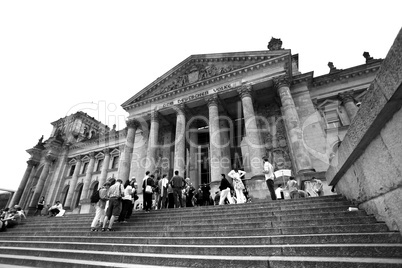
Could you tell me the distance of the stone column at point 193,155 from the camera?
18328 mm

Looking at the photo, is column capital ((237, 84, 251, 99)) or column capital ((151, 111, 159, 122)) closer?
column capital ((237, 84, 251, 99))

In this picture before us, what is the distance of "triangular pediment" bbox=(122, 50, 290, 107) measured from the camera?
52.5 ft

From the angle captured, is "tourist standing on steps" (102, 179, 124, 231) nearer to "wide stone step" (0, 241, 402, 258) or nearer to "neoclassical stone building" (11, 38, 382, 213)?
"wide stone step" (0, 241, 402, 258)

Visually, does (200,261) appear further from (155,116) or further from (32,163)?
(32,163)

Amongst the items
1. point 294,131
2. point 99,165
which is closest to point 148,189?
point 294,131

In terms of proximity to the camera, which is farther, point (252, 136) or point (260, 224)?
point (252, 136)

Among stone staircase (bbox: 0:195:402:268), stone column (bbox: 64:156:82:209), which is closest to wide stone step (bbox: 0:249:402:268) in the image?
stone staircase (bbox: 0:195:402:268)

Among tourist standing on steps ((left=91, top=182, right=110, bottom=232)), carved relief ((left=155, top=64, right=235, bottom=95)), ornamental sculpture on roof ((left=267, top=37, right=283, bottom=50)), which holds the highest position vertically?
ornamental sculpture on roof ((left=267, top=37, right=283, bottom=50))

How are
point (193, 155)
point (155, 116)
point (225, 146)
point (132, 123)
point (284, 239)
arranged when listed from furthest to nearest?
point (132, 123)
point (193, 155)
point (155, 116)
point (225, 146)
point (284, 239)

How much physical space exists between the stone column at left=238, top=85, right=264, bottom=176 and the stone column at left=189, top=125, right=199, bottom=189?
6633 millimetres

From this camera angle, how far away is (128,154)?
18.1m

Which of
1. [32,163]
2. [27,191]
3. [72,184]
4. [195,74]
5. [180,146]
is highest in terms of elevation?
[195,74]

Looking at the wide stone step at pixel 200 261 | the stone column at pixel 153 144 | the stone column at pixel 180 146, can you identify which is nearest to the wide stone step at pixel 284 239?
the wide stone step at pixel 200 261

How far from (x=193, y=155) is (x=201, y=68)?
28.8 ft
